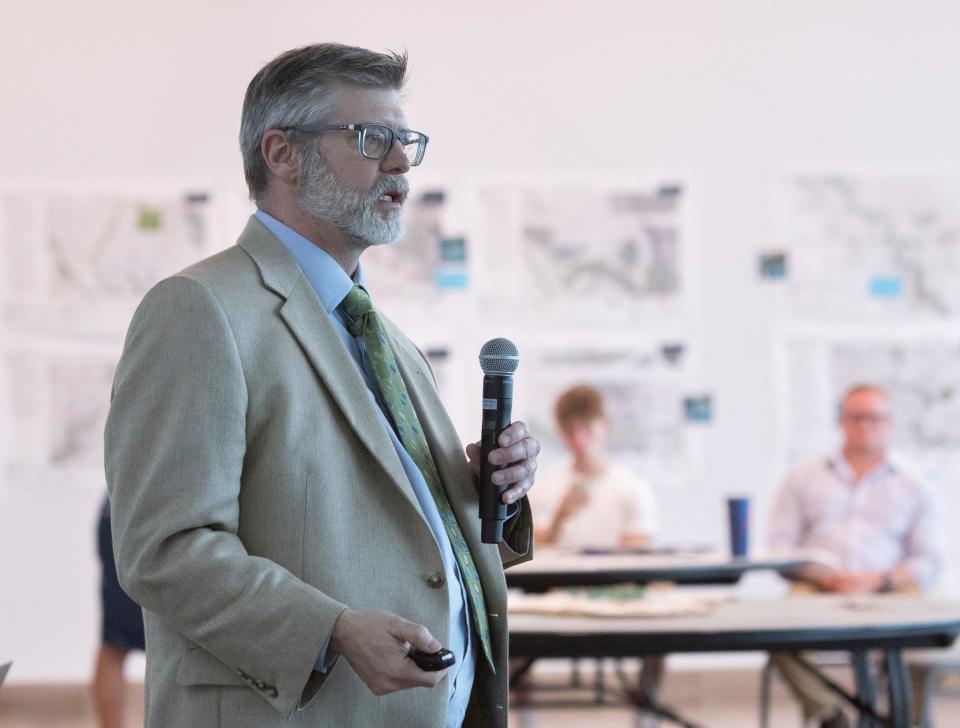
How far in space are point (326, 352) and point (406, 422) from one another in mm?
153

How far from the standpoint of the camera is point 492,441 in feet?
5.09

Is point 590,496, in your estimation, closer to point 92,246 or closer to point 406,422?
point 92,246

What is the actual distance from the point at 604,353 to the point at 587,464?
2.64 ft

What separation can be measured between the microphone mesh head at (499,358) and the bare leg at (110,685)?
10.5 feet

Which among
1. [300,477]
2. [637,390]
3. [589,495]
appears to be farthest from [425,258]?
[300,477]

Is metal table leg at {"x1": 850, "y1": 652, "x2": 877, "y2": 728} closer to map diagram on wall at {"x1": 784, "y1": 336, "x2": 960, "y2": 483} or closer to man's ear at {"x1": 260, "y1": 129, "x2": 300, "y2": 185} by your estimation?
man's ear at {"x1": 260, "y1": 129, "x2": 300, "y2": 185}

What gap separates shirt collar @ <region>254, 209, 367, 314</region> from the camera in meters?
1.60

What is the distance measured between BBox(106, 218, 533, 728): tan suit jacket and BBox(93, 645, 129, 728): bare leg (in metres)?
3.16

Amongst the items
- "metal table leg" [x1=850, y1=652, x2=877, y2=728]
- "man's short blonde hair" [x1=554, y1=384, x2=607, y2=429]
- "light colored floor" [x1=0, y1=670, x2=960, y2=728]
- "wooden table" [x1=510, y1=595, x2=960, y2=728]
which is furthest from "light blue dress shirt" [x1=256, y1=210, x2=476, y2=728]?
"light colored floor" [x1=0, y1=670, x2=960, y2=728]

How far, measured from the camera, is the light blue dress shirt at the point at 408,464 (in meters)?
1.52

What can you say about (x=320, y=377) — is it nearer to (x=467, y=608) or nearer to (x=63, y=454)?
(x=467, y=608)

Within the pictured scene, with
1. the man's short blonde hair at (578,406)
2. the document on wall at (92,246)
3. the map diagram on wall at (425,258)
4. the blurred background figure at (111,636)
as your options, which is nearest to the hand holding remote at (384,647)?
the blurred background figure at (111,636)

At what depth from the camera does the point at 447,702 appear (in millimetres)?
Result: 1479

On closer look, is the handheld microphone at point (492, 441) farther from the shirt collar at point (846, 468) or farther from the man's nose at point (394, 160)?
the shirt collar at point (846, 468)
